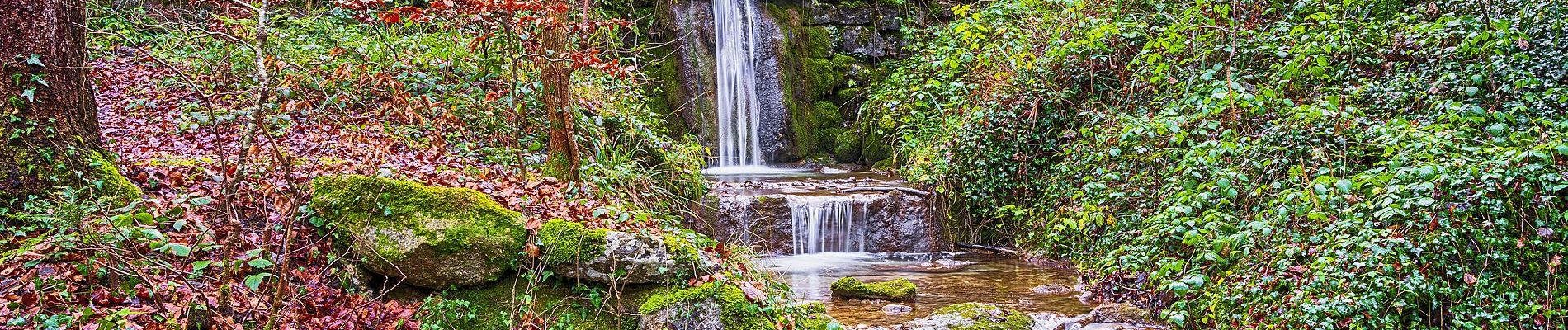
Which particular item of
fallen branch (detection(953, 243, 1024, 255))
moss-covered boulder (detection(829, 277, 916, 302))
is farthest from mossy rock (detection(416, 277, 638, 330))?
fallen branch (detection(953, 243, 1024, 255))

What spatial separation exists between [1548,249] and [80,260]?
6483mm

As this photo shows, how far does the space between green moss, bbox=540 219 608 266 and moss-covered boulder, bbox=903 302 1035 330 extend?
7.06 feet

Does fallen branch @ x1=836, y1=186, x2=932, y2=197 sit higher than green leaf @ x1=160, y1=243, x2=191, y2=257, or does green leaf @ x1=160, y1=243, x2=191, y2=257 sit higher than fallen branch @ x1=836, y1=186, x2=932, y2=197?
→ green leaf @ x1=160, y1=243, x2=191, y2=257

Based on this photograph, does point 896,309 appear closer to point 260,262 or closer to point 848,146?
point 260,262

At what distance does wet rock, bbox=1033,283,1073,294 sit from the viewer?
674 centimetres

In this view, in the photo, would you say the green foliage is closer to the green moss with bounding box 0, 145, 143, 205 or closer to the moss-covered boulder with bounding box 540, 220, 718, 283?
the moss-covered boulder with bounding box 540, 220, 718, 283

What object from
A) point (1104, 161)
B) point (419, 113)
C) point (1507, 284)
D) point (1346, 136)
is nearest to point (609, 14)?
point (419, 113)

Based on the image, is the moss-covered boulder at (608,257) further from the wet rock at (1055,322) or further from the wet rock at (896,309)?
the wet rock at (1055,322)

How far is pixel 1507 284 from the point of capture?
170 inches

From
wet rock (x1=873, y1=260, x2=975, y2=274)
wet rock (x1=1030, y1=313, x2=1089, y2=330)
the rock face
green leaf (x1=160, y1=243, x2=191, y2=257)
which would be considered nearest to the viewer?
green leaf (x1=160, y1=243, x2=191, y2=257)

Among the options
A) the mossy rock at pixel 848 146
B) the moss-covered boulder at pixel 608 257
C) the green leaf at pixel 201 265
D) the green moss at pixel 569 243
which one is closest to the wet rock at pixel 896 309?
the moss-covered boulder at pixel 608 257

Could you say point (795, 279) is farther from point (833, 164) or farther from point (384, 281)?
point (833, 164)

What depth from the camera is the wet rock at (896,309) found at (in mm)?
6055

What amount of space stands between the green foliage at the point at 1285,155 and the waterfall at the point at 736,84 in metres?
3.94
